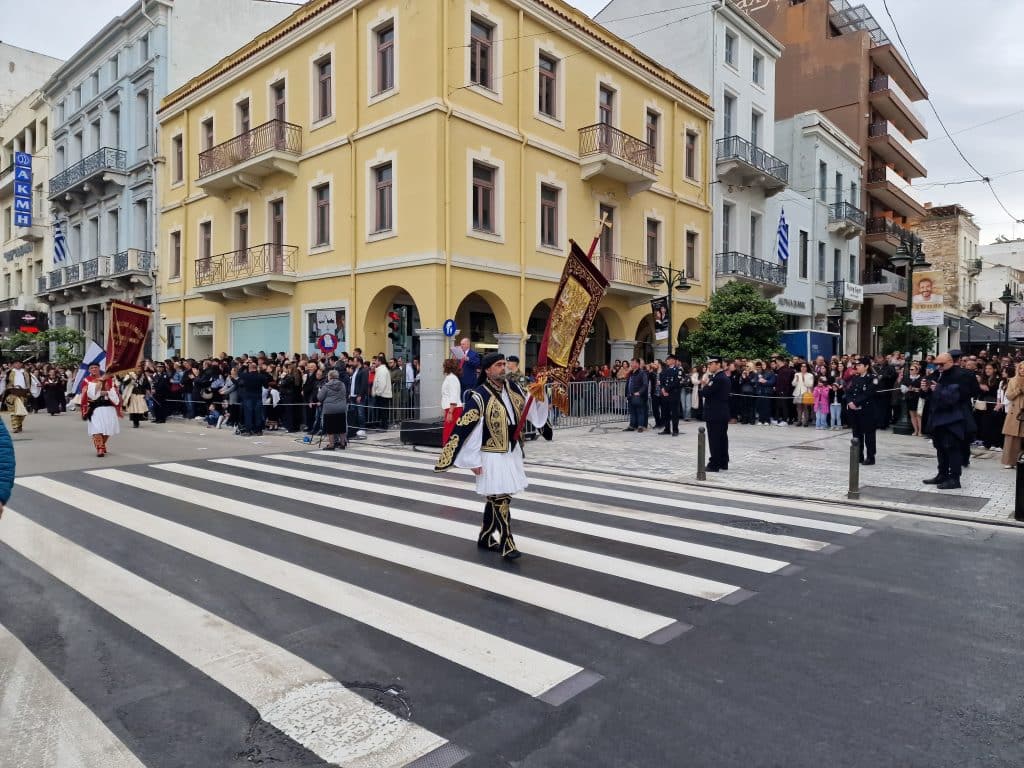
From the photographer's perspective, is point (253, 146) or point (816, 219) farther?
point (816, 219)

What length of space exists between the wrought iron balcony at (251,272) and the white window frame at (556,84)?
8.71 m

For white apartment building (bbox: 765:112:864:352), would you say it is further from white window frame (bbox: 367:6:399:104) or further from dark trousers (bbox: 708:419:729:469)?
dark trousers (bbox: 708:419:729:469)

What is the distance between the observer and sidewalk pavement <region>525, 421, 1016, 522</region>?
9.30m

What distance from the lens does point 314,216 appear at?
2225 centimetres

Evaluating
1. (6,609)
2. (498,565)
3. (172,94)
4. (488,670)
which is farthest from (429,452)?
(172,94)

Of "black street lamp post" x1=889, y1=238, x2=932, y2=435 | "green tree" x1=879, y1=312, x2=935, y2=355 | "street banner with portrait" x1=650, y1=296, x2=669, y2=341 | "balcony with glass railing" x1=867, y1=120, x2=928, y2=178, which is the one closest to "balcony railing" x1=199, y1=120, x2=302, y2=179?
"street banner with portrait" x1=650, y1=296, x2=669, y2=341

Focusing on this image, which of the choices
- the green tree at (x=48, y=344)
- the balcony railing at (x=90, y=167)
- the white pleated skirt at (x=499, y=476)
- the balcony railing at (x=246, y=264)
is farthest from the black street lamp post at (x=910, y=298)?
the green tree at (x=48, y=344)

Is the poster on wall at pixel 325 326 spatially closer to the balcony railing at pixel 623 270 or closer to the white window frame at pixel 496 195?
the white window frame at pixel 496 195

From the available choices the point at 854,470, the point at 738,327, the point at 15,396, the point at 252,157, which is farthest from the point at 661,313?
the point at 15,396

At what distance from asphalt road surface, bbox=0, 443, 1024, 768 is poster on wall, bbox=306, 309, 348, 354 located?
1197 centimetres

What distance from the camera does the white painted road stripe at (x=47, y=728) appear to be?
3182 mm

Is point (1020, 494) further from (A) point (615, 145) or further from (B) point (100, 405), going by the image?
(A) point (615, 145)

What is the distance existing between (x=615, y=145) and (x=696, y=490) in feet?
52.8

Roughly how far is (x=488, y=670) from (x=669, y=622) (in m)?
1.42
